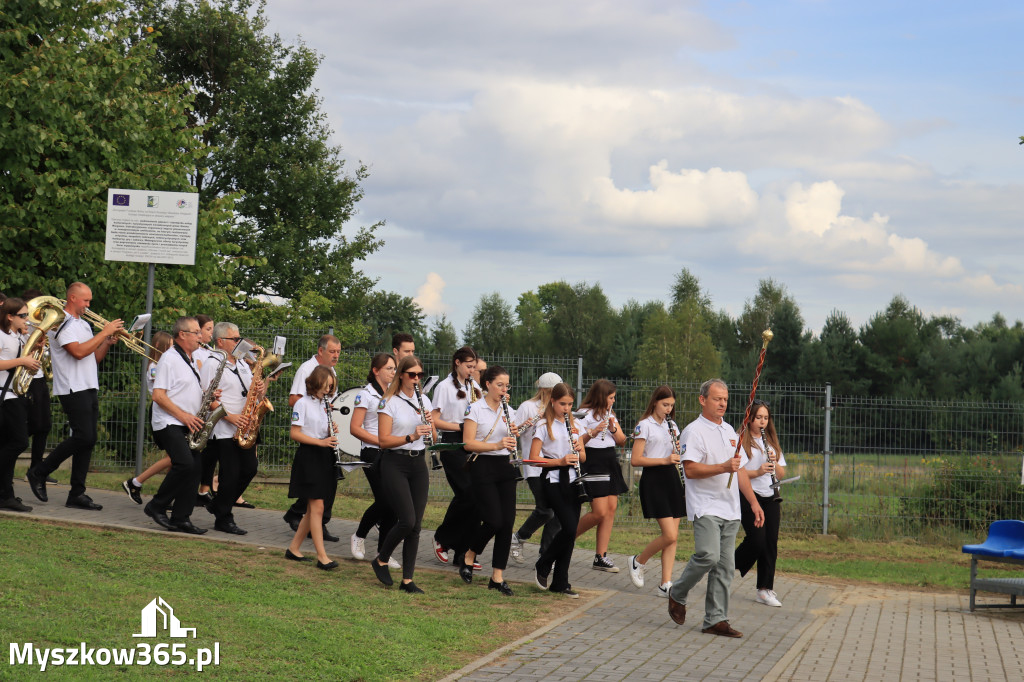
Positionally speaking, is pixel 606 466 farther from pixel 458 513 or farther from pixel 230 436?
pixel 230 436

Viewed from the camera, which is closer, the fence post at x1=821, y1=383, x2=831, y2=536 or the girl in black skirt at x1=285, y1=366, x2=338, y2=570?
the girl in black skirt at x1=285, y1=366, x2=338, y2=570

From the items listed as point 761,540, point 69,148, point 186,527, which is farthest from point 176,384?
point 69,148

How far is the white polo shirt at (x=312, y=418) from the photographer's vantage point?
9602mm

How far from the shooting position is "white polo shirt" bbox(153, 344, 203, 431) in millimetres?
10086

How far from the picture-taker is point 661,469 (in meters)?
9.82

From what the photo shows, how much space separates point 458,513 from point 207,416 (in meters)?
2.64

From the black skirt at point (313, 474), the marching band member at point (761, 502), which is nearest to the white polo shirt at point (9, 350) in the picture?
the black skirt at point (313, 474)

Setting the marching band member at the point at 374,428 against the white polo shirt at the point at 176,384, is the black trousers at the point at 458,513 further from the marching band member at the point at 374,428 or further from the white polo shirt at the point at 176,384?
the white polo shirt at the point at 176,384

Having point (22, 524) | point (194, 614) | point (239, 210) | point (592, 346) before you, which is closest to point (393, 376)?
point (194, 614)

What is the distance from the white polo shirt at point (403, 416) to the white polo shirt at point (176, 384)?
7.56 ft

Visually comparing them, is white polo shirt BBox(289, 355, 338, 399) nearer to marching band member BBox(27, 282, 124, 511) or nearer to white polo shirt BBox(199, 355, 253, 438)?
white polo shirt BBox(199, 355, 253, 438)

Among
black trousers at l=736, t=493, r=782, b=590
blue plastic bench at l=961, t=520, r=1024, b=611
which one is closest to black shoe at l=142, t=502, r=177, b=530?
black trousers at l=736, t=493, r=782, b=590

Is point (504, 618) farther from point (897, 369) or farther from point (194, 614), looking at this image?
point (897, 369)

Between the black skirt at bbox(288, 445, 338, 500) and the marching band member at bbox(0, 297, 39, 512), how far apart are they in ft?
9.12
